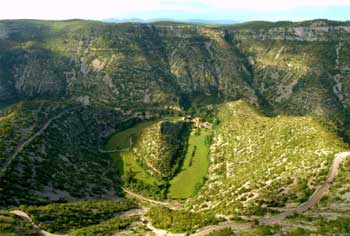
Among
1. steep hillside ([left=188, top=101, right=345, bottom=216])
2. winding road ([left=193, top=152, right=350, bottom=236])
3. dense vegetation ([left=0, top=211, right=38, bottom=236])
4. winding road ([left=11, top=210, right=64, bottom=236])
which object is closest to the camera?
winding road ([left=193, top=152, right=350, bottom=236])

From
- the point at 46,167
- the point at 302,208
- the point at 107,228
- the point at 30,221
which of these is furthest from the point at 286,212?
the point at 46,167

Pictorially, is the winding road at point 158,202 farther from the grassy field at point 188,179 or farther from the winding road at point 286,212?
the winding road at point 286,212

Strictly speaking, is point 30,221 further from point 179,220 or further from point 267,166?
point 267,166

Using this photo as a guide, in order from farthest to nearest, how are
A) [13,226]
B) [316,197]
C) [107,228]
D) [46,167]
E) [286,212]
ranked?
1. [46,167]
2. [316,197]
3. [107,228]
4. [286,212]
5. [13,226]

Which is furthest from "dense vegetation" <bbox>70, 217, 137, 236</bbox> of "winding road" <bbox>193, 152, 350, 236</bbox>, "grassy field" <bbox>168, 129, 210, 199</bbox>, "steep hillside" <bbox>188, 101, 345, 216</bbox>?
"grassy field" <bbox>168, 129, 210, 199</bbox>

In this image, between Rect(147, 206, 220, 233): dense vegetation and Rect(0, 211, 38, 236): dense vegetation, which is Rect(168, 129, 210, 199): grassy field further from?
Rect(0, 211, 38, 236): dense vegetation

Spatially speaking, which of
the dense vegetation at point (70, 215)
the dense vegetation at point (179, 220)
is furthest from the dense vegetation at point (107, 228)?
the dense vegetation at point (179, 220)

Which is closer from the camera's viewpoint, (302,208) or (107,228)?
(302,208)

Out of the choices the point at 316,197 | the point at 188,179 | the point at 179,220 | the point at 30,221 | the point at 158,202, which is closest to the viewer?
the point at 30,221

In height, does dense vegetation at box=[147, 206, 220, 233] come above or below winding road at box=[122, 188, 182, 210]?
above

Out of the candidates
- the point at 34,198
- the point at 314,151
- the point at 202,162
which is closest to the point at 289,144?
the point at 314,151
